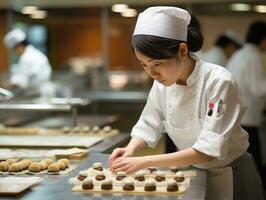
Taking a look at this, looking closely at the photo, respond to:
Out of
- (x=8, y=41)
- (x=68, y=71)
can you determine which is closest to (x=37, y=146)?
(x=8, y=41)

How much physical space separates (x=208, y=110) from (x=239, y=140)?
0.73ft

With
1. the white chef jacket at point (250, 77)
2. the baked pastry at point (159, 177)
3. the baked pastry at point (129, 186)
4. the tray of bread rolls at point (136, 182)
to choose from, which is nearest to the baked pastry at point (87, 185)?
the tray of bread rolls at point (136, 182)

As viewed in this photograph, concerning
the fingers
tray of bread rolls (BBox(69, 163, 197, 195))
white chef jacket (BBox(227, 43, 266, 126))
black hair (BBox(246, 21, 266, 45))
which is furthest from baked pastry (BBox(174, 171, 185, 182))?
black hair (BBox(246, 21, 266, 45))

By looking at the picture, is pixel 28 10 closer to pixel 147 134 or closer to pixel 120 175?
pixel 147 134

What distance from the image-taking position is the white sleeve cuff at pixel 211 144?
1.59 metres

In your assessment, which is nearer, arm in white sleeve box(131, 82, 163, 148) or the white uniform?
the white uniform

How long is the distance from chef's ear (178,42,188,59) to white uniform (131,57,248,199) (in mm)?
98

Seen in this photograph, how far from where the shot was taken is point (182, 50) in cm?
164

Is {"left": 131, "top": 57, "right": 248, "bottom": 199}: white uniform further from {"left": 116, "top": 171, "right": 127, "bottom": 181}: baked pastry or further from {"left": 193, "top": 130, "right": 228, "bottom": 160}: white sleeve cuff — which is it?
{"left": 116, "top": 171, "right": 127, "bottom": 181}: baked pastry

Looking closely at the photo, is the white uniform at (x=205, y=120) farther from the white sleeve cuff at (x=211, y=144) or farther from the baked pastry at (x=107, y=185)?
the baked pastry at (x=107, y=185)

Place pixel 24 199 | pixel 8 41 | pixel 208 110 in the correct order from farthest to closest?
pixel 8 41 < pixel 208 110 < pixel 24 199

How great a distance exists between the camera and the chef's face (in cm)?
160

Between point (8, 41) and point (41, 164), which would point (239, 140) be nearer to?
point (41, 164)

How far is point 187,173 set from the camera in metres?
1.74
